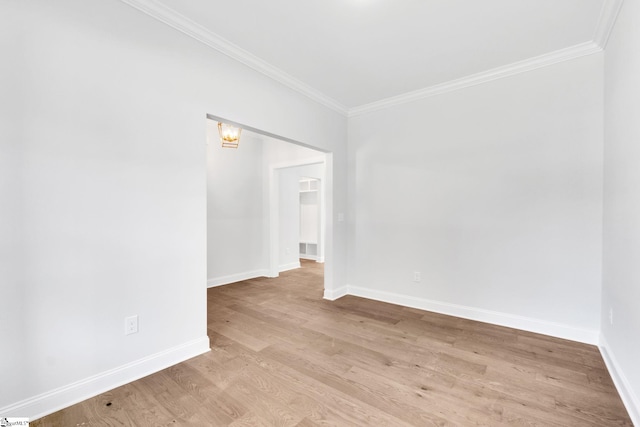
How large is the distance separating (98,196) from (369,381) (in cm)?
226

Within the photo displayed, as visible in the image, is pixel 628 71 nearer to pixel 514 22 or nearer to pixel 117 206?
pixel 514 22

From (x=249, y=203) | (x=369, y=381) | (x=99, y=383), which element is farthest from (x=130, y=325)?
(x=249, y=203)

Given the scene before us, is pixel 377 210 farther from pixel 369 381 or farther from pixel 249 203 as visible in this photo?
pixel 249 203

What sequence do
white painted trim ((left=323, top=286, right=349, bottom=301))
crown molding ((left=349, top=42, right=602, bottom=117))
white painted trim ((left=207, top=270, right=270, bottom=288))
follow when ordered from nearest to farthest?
crown molding ((left=349, top=42, right=602, bottom=117))
white painted trim ((left=323, top=286, right=349, bottom=301))
white painted trim ((left=207, top=270, right=270, bottom=288))

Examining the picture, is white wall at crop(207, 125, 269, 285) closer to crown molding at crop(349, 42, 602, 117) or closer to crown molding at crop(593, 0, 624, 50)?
crown molding at crop(349, 42, 602, 117)

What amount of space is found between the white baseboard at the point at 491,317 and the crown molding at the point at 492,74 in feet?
8.39

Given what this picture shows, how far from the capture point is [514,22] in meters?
2.23

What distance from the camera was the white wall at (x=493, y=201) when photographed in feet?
8.55

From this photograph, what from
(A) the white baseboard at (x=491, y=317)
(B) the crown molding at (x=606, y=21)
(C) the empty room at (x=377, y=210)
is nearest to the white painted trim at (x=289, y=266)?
(C) the empty room at (x=377, y=210)

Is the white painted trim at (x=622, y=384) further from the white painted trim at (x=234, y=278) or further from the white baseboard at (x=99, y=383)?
the white painted trim at (x=234, y=278)

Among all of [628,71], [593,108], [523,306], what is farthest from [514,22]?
[523,306]

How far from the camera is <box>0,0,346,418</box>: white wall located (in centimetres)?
158

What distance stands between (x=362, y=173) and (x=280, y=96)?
160 cm

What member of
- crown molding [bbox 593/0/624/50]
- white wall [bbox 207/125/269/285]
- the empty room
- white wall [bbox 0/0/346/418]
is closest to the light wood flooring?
the empty room
